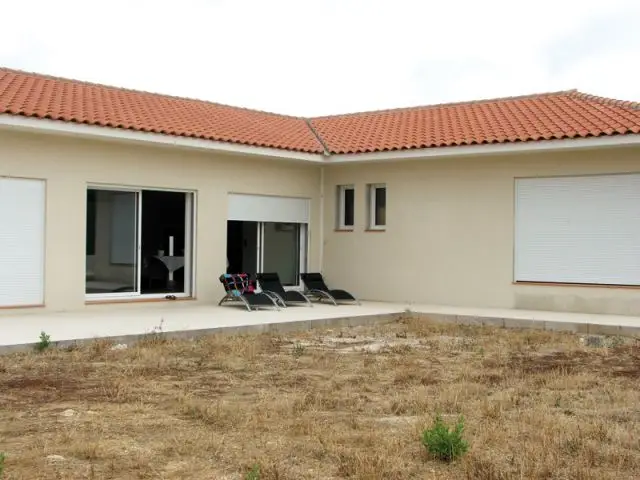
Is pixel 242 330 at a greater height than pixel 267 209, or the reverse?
pixel 267 209

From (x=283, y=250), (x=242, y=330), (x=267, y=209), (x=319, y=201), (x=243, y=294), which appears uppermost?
(x=319, y=201)

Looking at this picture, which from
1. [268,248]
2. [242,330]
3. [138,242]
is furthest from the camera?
[268,248]

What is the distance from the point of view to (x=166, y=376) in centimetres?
986

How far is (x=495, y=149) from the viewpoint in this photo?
1702cm

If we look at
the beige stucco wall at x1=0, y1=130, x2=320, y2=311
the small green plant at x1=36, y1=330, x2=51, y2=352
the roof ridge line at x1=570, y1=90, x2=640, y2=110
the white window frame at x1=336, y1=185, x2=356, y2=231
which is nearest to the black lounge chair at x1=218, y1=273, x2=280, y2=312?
the beige stucco wall at x1=0, y1=130, x2=320, y2=311

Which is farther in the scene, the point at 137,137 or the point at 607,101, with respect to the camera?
the point at 607,101

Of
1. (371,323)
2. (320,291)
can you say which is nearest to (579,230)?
(371,323)

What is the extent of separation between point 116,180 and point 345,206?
20.1ft

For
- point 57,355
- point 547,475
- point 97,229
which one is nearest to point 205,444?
point 547,475

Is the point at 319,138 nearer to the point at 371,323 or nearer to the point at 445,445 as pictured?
the point at 371,323

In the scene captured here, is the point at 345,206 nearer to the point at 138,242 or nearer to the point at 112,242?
the point at 138,242

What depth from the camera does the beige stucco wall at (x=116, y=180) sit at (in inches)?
607

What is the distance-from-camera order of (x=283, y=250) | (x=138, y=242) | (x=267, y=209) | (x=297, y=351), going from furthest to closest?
(x=283, y=250) → (x=267, y=209) → (x=138, y=242) → (x=297, y=351)

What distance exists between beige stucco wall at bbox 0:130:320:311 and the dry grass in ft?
13.8
